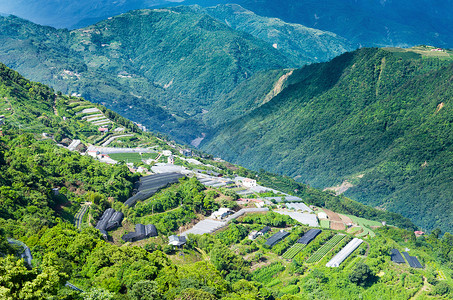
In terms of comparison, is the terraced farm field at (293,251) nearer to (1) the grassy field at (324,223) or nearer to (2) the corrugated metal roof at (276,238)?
(2) the corrugated metal roof at (276,238)

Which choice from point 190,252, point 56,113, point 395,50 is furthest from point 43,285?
point 395,50

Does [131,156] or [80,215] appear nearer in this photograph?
[80,215]

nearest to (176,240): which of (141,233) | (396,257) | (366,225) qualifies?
(141,233)

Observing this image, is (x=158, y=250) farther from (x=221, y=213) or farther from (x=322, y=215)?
(x=322, y=215)

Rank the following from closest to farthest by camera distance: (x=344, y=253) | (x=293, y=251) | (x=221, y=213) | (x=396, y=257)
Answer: (x=293, y=251) → (x=344, y=253) → (x=396, y=257) → (x=221, y=213)

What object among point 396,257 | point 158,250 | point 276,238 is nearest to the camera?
point 158,250

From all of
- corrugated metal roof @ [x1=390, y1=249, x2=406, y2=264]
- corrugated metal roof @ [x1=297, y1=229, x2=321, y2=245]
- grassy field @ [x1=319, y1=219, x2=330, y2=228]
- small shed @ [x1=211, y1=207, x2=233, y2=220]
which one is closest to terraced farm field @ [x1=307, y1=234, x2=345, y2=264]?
corrugated metal roof @ [x1=297, y1=229, x2=321, y2=245]

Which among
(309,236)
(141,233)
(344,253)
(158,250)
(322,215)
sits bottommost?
(344,253)
